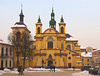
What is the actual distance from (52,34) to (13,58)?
56.8ft

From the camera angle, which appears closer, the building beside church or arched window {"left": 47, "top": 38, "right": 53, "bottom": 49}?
the building beside church

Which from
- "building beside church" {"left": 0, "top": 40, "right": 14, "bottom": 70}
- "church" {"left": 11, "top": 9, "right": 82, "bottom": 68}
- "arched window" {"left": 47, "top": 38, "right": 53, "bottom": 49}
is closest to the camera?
"building beside church" {"left": 0, "top": 40, "right": 14, "bottom": 70}

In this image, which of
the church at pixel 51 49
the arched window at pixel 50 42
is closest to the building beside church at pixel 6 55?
the church at pixel 51 49

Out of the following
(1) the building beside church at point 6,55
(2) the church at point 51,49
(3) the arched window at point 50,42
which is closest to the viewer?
(1) the building beside church at point 6,55

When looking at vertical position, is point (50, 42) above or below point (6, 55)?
above

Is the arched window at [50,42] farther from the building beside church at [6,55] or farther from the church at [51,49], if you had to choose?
the building beside church at [6,55]

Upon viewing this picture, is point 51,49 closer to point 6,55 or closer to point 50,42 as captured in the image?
point 50,42

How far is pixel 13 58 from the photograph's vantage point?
5741 centimetres

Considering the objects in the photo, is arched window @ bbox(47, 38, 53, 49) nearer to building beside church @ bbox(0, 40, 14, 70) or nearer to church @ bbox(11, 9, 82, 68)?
church @ bbox(11, 9, 82, 68)

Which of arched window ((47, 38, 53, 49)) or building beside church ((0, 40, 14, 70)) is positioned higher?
arched window ((47, 38, 53, 49))

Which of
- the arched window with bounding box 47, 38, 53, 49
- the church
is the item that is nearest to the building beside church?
the church

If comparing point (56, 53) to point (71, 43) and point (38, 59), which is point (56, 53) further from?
point (71, 43)

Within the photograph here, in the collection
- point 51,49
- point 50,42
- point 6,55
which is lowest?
point 6,55

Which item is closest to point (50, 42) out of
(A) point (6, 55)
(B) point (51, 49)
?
(B) point (51, 49)
